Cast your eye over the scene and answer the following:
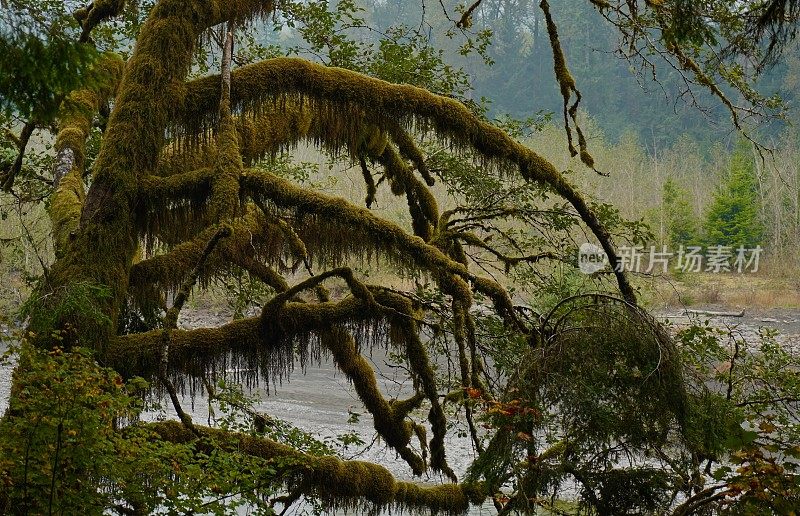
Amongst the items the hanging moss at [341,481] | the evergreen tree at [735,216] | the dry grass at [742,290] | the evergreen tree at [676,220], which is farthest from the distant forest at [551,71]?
the hanging moss at [341,481]

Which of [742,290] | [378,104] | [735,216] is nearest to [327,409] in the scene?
[378,104]

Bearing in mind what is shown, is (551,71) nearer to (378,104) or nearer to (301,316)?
(378,104)

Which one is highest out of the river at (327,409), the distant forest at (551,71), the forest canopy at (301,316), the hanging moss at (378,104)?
the distant forest at (551,71)

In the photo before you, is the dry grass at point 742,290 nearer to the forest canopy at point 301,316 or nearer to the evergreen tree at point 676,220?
the evergreen tree at point 676,220

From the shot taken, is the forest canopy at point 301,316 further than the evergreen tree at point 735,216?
No

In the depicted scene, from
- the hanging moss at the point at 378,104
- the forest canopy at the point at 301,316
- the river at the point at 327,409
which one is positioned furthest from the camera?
the river at the point at 327,409

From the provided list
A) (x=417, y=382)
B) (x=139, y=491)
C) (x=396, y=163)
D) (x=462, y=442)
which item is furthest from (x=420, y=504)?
(x=462, y=442)

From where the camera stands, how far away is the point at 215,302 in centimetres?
2211

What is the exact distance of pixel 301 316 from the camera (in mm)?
5406

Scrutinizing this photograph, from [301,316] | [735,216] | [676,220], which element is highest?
[735,216]

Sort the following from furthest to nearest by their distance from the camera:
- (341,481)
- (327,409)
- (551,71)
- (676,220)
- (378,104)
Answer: (551,71) → (676,220) → (327,409) → (341,481) → (378,104)

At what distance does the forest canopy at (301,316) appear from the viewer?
3.58m

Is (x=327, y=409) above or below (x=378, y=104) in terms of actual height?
below

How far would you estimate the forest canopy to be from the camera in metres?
3.58
